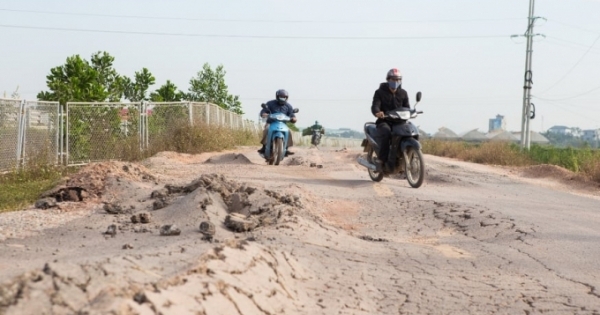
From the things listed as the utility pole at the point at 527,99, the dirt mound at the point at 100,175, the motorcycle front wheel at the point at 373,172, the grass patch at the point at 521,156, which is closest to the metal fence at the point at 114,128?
the motorcycle front wheel at the point at 373,172

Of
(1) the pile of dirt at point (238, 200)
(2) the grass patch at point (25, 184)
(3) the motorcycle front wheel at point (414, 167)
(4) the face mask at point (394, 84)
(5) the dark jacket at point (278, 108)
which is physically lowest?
(2) the grass patch at point (25, 184)

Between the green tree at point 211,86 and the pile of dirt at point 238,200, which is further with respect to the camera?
the green tree at point 211,86

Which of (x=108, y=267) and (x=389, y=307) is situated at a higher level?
(x=108, y=267)

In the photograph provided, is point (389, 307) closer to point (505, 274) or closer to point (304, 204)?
point (505, 274)

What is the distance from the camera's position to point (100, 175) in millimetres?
11180

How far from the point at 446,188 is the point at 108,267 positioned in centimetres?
1020

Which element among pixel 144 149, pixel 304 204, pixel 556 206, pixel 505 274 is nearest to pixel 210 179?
pixel 304 204

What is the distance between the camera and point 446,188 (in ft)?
46.9

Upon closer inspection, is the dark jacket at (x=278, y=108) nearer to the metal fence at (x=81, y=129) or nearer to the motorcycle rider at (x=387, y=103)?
the metal fence at (x=81, y=129)

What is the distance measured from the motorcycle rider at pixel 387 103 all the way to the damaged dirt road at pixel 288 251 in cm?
154

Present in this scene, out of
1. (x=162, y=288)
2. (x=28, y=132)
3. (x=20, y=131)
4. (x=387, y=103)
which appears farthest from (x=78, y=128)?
(x=162, y=288)

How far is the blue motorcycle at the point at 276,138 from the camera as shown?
715 inches

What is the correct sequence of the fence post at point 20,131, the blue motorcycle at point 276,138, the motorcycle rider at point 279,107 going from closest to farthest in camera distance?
the fence post at point 20,131 → the blue motorcycle at point 276,138 → the motorcycle rider at point 279,107

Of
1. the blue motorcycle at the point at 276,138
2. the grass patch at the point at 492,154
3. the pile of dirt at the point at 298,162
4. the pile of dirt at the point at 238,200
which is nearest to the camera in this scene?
the pile of dirt at the point at 238,200
